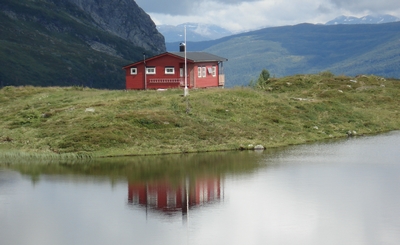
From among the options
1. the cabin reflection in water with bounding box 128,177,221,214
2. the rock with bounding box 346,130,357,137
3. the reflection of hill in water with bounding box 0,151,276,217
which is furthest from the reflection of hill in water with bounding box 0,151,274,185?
the rock with bounding box 346,130,357,137

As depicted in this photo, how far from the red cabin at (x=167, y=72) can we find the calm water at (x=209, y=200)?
97.9 ft

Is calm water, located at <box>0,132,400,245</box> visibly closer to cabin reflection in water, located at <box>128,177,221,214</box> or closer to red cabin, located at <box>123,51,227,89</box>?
cabin reflection in water, located at <box>128,177,221,214</box>

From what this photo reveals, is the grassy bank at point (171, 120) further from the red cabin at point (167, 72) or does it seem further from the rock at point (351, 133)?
the red cabin at point (167, 72)

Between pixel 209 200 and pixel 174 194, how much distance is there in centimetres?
262

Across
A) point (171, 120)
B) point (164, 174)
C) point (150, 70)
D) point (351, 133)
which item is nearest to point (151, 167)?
point (164, 174)

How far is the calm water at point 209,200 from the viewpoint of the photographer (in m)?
33.0

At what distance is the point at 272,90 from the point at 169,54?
55.7 feet

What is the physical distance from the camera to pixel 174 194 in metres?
42.7

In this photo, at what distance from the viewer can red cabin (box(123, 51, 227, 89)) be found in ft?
285

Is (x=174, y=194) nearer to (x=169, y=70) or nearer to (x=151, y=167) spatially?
(x=151, y=167)

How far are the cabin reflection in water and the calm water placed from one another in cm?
6

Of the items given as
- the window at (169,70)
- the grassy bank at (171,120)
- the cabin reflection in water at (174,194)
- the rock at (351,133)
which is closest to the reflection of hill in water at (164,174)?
the cabin reflection in water at (174,194)

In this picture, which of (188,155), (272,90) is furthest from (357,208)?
(272,90)

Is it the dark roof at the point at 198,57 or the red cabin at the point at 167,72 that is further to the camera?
the dark roof at the point at 198,57
